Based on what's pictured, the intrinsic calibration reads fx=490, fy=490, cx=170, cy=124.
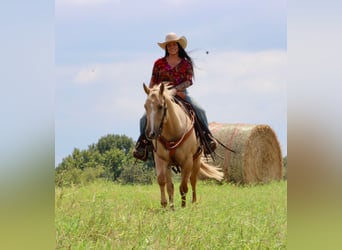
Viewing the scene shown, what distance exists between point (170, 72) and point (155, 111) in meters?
0.92

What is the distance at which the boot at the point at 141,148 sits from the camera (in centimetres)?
632

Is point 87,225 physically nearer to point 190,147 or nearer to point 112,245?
point 112,245

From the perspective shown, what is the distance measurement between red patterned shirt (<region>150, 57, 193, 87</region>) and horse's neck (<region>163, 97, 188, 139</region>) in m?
0.44

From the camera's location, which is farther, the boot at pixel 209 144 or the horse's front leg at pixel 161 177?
the boot at pixel 209 144

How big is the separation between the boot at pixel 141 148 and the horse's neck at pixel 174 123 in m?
0.52

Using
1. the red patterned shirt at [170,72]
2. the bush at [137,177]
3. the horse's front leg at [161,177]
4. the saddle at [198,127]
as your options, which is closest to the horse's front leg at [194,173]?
the saddle at [198,127]

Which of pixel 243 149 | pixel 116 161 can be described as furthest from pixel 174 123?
pixel 116 161

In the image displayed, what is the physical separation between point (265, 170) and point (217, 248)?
8015 millimetres

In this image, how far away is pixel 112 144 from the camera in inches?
533

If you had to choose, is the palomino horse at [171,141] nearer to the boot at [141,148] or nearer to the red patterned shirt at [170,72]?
the red patterned shirt at [170,72]

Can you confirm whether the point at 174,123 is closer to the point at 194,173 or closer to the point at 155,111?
the point at 155,111

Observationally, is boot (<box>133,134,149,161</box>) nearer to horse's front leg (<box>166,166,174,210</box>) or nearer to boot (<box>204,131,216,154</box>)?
horse's front leg (<box>166,166,174,210</box>)

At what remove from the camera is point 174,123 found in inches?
229
